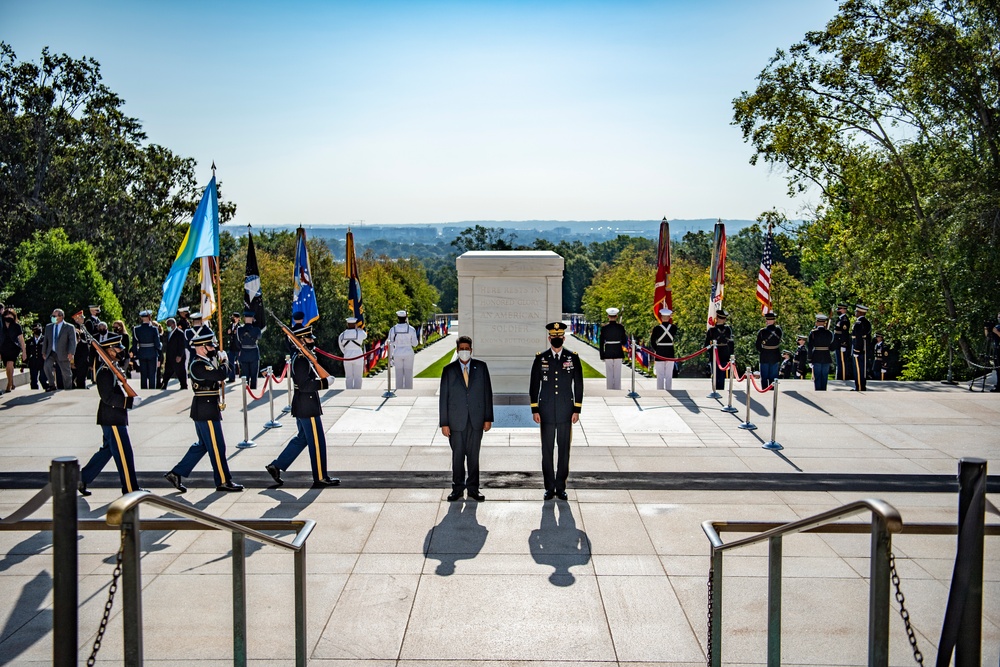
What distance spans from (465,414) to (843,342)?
12.0 metres

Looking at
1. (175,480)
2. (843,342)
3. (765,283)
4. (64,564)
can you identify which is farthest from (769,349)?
(64,564)

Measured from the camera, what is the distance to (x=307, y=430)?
9.49 meters

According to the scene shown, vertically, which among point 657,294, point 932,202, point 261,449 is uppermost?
point 932,202

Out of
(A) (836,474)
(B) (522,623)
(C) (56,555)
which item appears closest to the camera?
(C) (56,555)

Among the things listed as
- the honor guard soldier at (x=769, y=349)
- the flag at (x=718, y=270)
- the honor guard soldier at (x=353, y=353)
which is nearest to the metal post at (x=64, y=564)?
the honor guard soldier at (x=353, y=353)

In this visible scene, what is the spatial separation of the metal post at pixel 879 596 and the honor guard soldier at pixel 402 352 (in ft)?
42.8

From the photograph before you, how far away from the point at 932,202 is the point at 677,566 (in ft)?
55.9

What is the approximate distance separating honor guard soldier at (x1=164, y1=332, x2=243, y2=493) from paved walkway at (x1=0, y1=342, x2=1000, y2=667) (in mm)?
265

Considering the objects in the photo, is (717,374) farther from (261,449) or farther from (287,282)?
(287,282)

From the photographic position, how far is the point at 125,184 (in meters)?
40.0

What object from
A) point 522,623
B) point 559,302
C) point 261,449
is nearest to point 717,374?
point 559,302

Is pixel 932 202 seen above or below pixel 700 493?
above

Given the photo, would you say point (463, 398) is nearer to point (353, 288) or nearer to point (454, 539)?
point (454, 539)

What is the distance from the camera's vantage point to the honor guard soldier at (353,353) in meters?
16.3
